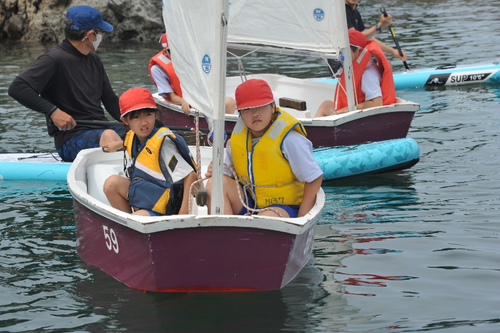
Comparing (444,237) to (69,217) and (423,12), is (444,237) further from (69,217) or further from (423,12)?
(423,12)

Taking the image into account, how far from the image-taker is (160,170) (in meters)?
5.43

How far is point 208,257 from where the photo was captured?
4.70 m

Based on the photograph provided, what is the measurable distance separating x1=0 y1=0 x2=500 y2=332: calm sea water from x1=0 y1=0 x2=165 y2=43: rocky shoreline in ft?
32.2

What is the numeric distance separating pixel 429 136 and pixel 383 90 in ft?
4.45

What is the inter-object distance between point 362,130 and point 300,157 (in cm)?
360

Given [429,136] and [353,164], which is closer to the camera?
[353,164]

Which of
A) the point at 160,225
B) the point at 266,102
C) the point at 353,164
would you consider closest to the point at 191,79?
the point at 266,102

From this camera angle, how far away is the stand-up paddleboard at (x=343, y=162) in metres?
8.02

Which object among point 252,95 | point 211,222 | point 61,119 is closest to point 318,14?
point 61,119

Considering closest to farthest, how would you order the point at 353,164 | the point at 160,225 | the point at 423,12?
the point at 160,225, the point at 353,164, the point at 423,12

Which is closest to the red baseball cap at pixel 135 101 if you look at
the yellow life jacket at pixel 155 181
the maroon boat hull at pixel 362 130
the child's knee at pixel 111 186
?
the yellow life jacket at pixel 155 181

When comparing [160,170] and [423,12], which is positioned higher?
[423,12]

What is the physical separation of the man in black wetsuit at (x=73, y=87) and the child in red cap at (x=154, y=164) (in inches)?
58.1

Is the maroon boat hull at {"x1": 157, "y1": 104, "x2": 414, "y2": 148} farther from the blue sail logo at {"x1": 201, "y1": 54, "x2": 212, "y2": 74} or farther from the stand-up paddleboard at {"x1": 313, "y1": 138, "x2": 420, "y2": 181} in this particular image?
the blue sail logo at {"x1": 201, "y1": 54, "x2": 212, "y2": 74}
